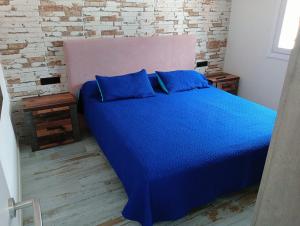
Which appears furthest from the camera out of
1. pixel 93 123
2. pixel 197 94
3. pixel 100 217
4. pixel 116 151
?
pixel 197 94

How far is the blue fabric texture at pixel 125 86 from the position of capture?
2.82 metres

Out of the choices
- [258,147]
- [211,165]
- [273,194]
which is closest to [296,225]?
[273,194]

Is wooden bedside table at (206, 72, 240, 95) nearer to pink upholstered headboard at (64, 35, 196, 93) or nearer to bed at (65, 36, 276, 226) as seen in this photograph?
pink upholstered headboard at (64, 35, 196, 93)

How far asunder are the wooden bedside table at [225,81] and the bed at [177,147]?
945mm

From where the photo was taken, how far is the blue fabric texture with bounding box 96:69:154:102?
9.24 ft

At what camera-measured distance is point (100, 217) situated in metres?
1.89

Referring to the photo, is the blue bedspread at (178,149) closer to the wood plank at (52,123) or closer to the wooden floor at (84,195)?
the wooden floor at (84,195)

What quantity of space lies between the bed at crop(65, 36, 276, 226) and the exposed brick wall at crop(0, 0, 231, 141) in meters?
0.26

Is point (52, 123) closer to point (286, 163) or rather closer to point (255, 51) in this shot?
point (286, 163)

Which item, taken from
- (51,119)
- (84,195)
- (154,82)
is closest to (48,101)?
(51,119)

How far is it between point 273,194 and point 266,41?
3348mm

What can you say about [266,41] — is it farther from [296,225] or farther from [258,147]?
[296,225]

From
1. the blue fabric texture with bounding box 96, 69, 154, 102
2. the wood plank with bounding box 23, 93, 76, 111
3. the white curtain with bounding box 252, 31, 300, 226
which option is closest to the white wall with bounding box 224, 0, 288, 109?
the blue fabric texture with bounding box 96, 69, 154, 102

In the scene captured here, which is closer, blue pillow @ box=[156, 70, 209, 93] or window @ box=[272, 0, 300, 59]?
window @ box=[272, 0, 300, 59]
